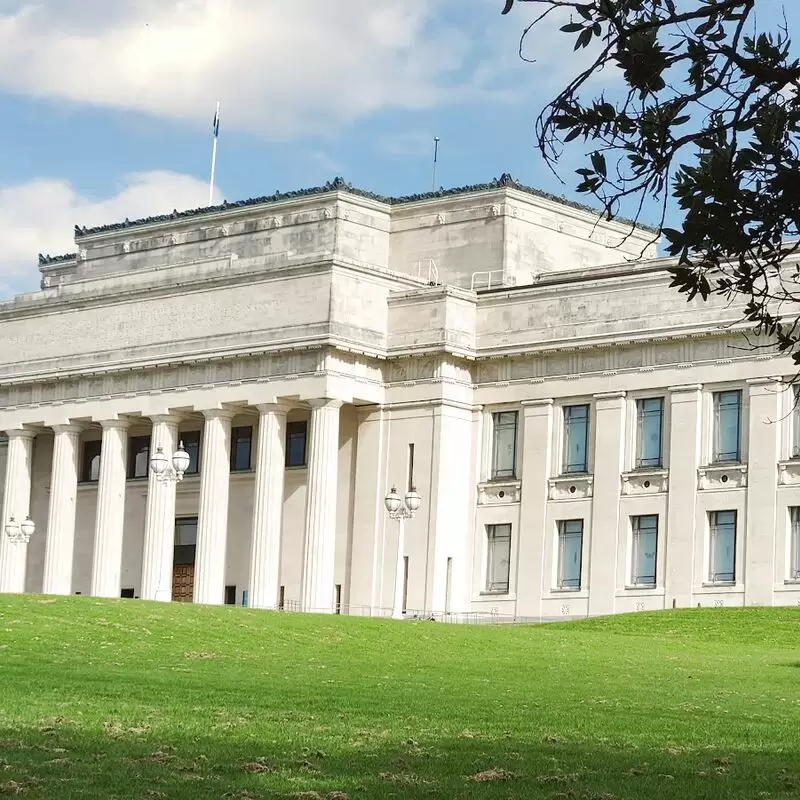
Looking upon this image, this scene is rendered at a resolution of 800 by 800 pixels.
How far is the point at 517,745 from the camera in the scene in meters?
22.2

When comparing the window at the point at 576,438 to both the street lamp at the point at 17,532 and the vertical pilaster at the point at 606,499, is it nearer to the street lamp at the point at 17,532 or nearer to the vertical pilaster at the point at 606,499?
the vertical pilaster at the point at 606,499

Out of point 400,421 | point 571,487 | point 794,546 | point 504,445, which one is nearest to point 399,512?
point 571,487

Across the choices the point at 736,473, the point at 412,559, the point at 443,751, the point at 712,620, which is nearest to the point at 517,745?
the point at 443,751

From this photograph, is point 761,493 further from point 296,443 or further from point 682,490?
point 296,443

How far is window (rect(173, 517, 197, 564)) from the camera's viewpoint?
3132 inches

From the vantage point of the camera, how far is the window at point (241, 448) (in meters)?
79.2

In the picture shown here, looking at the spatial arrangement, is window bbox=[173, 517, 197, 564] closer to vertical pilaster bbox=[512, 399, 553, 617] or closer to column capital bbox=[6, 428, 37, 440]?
column capital bbox=[6, 428, 37, 440]

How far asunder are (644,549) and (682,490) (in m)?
2.87

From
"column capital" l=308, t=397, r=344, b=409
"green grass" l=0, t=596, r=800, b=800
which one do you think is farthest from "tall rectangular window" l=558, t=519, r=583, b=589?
"green grass" l=0, t=596, r=800, b=800

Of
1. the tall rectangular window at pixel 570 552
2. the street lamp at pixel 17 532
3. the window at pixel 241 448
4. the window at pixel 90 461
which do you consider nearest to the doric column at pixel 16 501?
the street lamp at pixel 17 532

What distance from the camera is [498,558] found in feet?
240

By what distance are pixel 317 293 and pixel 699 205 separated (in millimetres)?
58660

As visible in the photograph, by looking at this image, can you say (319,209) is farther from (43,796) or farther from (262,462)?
(43,796)

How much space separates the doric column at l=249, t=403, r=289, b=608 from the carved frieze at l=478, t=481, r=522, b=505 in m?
8.06
